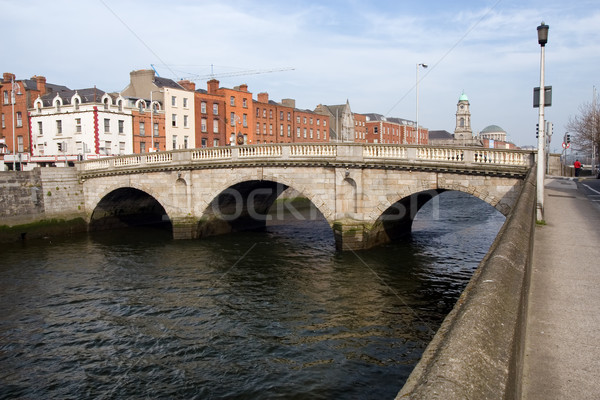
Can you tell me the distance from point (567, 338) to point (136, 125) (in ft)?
163

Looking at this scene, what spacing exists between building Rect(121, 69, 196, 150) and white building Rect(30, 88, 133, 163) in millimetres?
5133

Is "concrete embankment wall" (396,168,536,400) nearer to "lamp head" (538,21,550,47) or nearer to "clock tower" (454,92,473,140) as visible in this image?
"lamp head" (538,21,550,47)

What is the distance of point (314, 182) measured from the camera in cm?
2597

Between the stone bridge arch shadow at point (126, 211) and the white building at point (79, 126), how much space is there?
10287 millimetres

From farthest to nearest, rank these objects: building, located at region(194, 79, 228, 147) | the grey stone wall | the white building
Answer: building, located at region(194, 79, 228, 147) < the white building < the grey stone wall

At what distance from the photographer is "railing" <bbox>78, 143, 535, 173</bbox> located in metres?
20.9

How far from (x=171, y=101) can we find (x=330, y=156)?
1319 inches

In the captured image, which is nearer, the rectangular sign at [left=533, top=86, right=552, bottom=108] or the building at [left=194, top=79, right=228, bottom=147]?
the rectangular sign at [left=533, top=86, right=552, bottom=108]

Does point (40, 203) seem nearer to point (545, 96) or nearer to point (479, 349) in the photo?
point (545, 96)

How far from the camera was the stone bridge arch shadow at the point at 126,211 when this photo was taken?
3528 centimetres

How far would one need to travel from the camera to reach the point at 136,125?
49625mm

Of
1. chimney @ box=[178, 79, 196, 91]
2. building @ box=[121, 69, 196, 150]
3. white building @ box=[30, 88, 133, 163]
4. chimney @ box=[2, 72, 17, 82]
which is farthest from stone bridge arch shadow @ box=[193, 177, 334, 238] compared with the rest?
chimney @ box=[2, 72, 17, 82]

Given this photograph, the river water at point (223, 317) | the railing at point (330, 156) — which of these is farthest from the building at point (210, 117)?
the river water at point (223, 317)

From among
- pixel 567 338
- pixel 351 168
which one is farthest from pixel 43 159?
pixel 567 338
